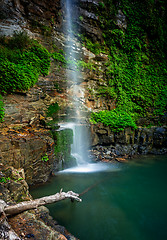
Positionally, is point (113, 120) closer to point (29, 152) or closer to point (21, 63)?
point (29, 152)

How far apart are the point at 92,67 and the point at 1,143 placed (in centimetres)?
819

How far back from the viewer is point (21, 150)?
13.7 feet

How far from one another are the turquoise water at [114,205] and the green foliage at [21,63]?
4538mm

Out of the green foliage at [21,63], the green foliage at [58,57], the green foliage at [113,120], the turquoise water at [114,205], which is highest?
the green foliage at [58,57]

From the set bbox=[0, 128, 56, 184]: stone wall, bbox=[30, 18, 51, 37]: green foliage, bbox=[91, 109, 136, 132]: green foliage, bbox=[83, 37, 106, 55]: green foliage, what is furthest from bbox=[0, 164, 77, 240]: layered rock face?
bbox=[83, 37, 106, 55]: green foliage

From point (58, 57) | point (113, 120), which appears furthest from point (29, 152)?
point (58, 57)

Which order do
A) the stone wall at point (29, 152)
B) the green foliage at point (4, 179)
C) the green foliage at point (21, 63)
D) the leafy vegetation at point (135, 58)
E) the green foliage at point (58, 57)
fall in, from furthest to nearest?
the leafy vegetation at point (135, 58) → the green foliage at point (58, 57) → the green foliage at point (21, 63) → the stone wall at point (29, 152) → the green foliage at point (4, 179)

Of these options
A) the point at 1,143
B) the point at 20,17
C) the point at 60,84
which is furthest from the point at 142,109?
the point at 20,17

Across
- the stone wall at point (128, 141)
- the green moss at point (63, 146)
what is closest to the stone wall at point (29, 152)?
the green moss at point (63, 146)

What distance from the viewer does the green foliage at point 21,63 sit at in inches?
214

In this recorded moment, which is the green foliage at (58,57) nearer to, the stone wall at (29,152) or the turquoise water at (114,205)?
the stone wall at (29,152)

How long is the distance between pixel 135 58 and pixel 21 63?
30.7 feet

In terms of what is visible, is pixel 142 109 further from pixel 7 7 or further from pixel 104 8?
pixel 7 7

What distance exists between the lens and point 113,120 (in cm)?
859
